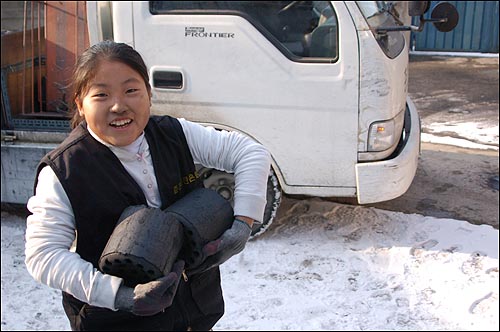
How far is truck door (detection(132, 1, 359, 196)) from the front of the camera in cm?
414

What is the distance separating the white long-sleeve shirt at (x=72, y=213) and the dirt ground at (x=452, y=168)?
3.70 meters

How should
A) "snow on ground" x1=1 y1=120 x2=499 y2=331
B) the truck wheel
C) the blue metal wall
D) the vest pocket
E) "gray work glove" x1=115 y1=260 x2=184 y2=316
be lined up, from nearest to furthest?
1. "gray work glove" x1=115 y1=260 x2=184 y2=316
2. the vest pocket
3. "snow on ground" x1=1 y1=120 x2=499 y2=331
4. the truck wheel
5. the blue metal wall

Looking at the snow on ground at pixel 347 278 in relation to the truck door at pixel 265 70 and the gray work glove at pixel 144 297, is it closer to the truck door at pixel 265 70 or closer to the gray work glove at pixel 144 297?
the truck door at pixel 265 70

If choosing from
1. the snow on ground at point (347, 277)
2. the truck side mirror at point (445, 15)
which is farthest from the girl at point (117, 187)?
the truck side mirror at point (445, 15)

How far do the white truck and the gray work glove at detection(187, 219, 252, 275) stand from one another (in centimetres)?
260

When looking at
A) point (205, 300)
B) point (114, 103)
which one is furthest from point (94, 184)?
point (205, 300)

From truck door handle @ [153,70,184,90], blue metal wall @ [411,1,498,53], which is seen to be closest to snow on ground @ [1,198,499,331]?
truck door handle @ [153,70,184,90]

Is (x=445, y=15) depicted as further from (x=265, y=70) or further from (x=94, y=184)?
(x=94, y=184)

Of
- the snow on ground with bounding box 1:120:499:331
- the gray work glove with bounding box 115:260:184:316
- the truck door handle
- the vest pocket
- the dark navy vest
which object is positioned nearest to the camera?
the gray work glove with bounding box 115:260:184:316

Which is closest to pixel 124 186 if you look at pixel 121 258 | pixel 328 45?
pixel 121 258

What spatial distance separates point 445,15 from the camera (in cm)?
418

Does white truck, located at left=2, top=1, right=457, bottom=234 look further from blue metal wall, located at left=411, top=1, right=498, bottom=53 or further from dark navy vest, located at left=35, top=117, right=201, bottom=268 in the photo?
blue metal wall, located at left=411, top=1, right=498, bottom=53

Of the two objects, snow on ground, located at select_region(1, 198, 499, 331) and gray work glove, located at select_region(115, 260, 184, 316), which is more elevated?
gray work glove, located at select_region(115, 260, 184, 316)

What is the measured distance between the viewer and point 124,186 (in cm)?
163
